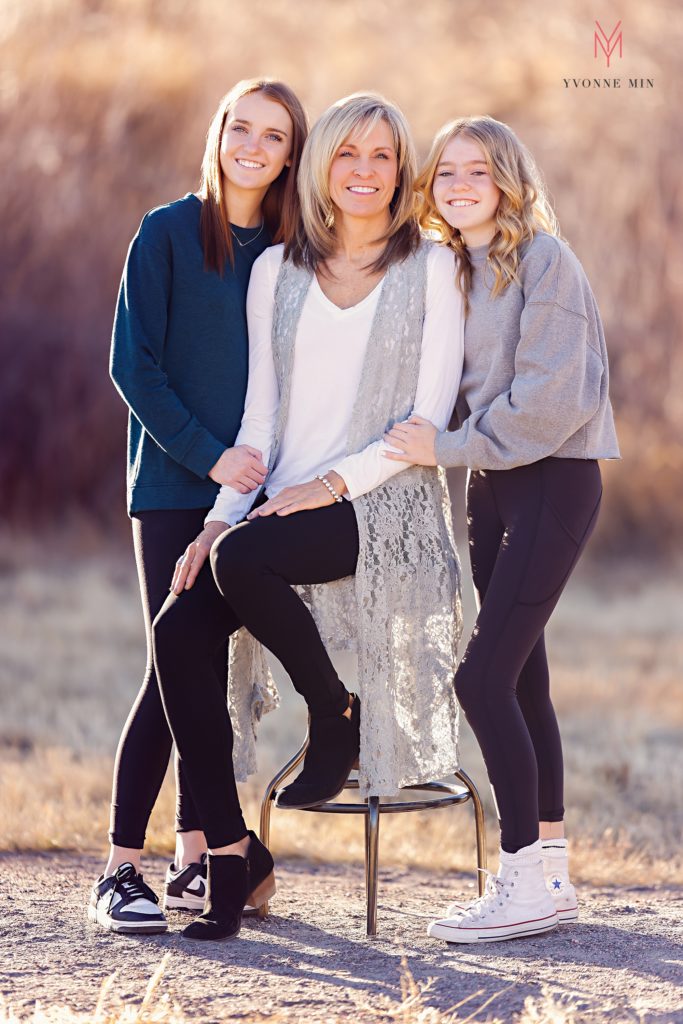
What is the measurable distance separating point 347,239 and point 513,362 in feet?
1.55

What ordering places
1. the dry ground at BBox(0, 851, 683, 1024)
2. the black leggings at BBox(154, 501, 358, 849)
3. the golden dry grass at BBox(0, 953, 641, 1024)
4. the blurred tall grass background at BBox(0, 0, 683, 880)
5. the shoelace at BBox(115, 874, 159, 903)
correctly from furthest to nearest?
the blurred tall grass background at BBox(0, 0, 683, 880) → the shoelace at BBox(115, 874, 159, 903) → the black leggings at BBox(154, 501, 358, 849) → the dry ground at BBox(0, 851, 683, 1024) → the golden dry grass at BBox(0, 953, 641, 1024)

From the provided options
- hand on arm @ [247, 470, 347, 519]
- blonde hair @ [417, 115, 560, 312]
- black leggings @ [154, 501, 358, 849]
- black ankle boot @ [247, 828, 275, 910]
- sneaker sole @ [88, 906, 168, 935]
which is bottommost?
sneaker sole @ [88, 906, 168, 935]

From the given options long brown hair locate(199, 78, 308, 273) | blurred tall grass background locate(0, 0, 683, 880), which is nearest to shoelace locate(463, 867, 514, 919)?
long brown hair locate(199, 78, 308, 273)

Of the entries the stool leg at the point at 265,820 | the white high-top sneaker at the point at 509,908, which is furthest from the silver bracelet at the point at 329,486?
the white high-top sneaker at the point at 509,908

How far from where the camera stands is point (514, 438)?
8.87 ft

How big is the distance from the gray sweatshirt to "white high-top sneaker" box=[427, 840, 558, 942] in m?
0.86

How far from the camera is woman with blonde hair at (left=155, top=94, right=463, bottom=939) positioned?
267 centimetres

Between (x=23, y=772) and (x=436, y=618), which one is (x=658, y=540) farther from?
(x=436, y=618)

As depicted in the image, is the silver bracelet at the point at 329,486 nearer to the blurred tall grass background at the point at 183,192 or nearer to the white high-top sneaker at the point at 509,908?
the white high-top sneaker at the point at 509,908

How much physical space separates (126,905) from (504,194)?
1.78 m

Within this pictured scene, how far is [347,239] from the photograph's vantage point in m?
2.87

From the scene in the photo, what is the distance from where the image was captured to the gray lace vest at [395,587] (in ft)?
8.99

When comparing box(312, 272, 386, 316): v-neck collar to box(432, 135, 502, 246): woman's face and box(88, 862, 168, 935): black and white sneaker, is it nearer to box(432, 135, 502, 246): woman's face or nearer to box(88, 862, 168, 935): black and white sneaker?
box(432, 135, 502, 246): woman's face

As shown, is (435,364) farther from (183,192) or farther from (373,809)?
(183,192)
